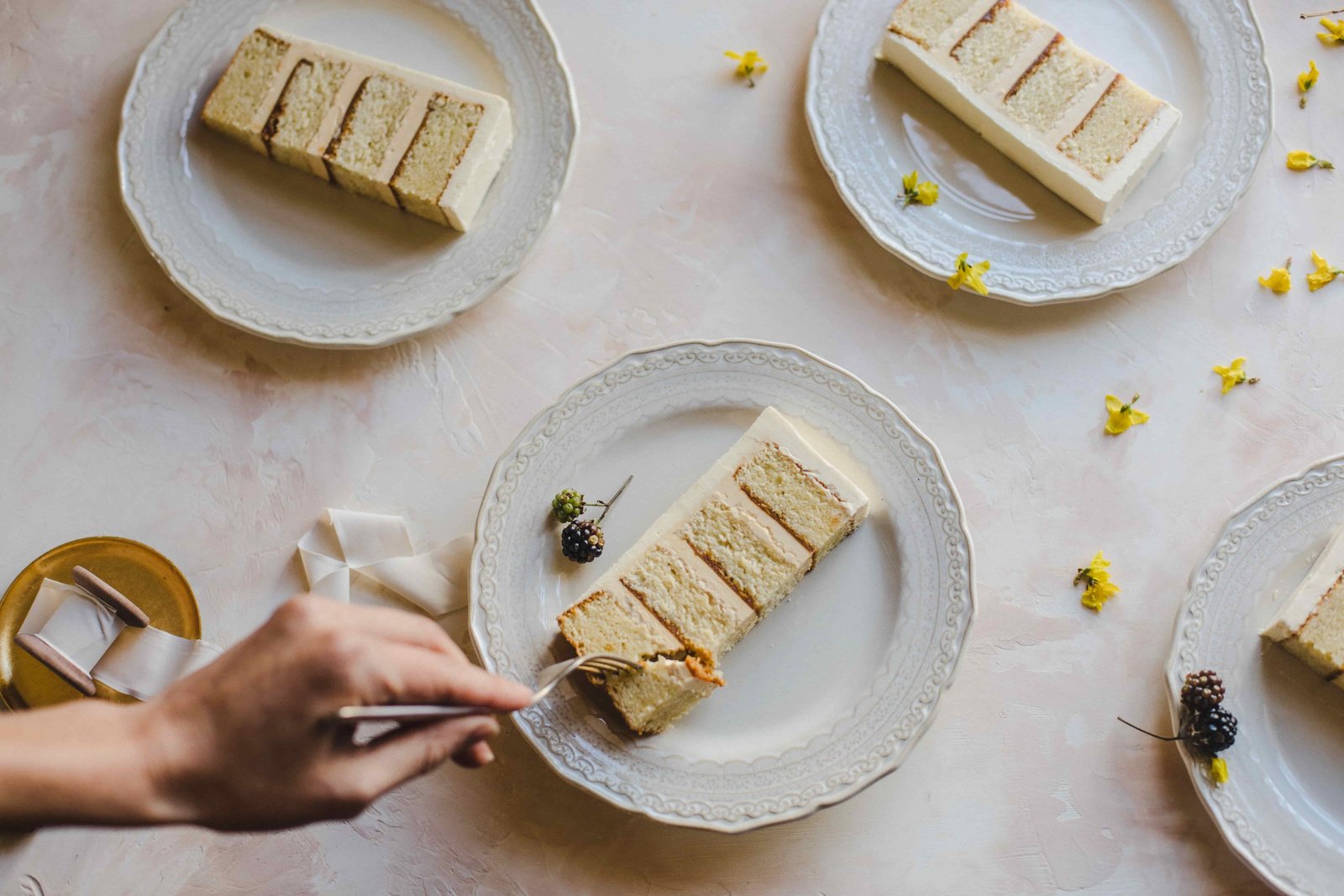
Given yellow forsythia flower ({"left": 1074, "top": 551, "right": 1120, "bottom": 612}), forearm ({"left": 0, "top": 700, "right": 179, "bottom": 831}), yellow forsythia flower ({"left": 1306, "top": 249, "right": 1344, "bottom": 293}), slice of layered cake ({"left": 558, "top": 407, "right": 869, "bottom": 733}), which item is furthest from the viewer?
yellow forsythia flower ({"left": 1306, "top": 249, "right": 1344, "bottom": 293})

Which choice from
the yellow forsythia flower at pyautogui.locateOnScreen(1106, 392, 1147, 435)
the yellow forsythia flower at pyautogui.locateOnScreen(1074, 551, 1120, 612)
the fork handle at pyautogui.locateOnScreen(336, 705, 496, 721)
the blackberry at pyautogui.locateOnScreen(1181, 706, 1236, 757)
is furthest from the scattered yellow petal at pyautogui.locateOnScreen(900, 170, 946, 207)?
the fork handle at pyautogui.locateOnScreen(336, 705, 496, 721)

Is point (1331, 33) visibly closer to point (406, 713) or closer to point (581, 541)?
point (581, 541)

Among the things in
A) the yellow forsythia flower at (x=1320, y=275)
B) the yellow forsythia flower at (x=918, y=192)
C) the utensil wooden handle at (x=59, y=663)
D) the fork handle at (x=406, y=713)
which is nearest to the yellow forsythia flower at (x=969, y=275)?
the yellow forsythia flower at (x=918, y=192)

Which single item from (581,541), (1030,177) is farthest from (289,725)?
(1030,177)

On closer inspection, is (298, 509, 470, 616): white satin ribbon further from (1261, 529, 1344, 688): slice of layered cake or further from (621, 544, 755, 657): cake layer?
(1261, 529, 1344, 688): slice of layered cake

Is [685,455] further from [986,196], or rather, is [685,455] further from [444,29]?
[444,29]
